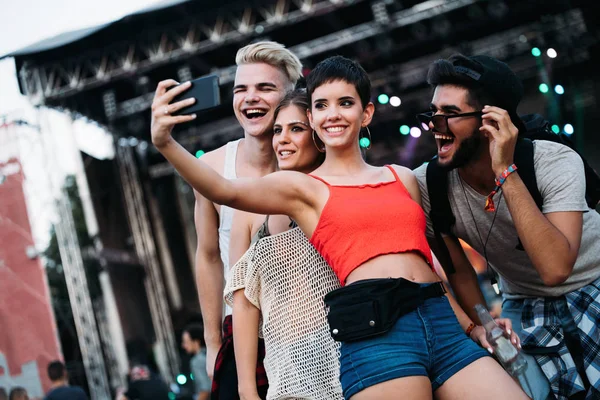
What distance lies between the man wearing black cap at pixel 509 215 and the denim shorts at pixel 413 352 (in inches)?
12.8

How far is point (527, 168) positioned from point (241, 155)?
1231 mm

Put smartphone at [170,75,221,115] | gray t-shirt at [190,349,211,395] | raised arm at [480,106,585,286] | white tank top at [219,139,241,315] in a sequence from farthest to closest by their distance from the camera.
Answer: gray t-shirt at [190,349,211,395], white tank top at [219,139,241,315], raised arm at [480,106,585,286], smartphone at [170,75,221,115]

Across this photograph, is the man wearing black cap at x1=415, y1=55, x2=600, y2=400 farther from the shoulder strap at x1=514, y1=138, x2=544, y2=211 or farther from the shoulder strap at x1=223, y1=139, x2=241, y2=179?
the shoulder strap at x1=223, y1=139, x2=241, y2=179

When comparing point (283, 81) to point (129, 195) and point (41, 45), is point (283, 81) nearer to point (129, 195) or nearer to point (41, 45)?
point (41, 45)

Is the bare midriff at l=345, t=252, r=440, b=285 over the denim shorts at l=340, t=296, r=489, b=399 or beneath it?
over

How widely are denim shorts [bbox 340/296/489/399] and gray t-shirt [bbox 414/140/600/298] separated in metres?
0.63

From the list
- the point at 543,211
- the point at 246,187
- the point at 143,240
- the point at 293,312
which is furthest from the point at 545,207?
the point at 143,240

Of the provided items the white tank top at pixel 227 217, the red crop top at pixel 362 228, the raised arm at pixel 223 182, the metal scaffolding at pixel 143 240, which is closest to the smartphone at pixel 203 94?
the raised arm at pixel 223 182

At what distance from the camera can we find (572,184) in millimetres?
2625

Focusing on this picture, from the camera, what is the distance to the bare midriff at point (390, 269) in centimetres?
230

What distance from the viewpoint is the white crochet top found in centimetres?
256

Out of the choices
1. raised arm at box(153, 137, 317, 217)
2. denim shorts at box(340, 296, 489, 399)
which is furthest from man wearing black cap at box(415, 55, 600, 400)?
raised arm at box(153, 137, 317, 217)

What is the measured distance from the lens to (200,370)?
7.26 meters

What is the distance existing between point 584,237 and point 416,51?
967 cm
